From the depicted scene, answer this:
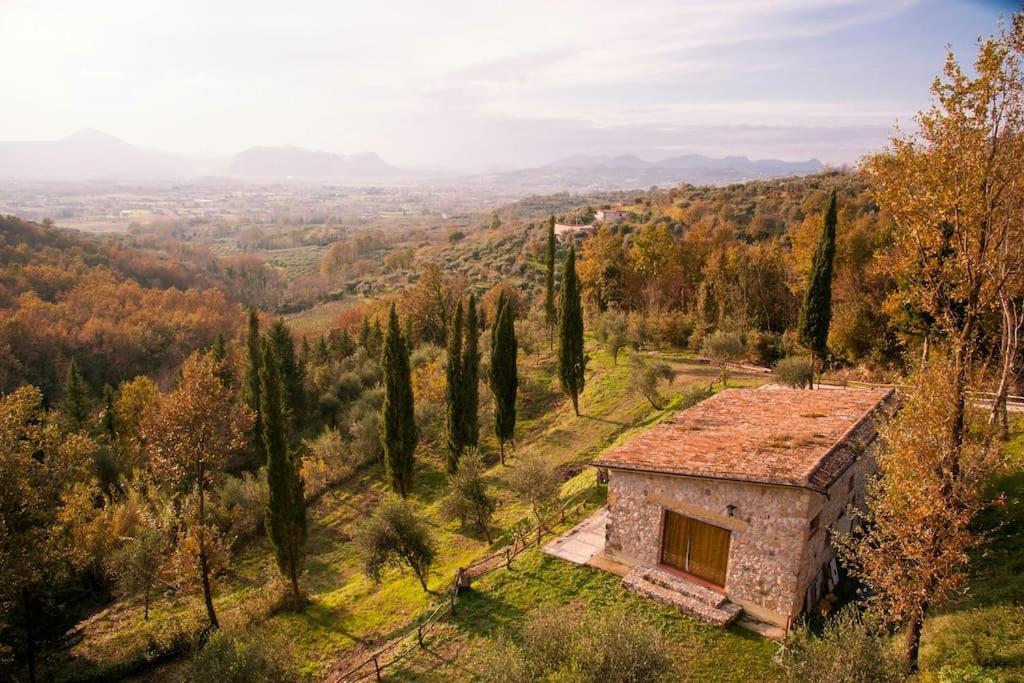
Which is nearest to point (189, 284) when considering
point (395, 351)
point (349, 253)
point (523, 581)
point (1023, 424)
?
point (349, 253)

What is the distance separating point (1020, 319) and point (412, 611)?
15.8 m

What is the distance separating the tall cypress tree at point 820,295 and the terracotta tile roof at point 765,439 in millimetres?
11264

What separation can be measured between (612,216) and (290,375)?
155ft

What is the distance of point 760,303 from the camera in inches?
1469

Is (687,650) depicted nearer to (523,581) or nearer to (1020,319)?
(523,581)

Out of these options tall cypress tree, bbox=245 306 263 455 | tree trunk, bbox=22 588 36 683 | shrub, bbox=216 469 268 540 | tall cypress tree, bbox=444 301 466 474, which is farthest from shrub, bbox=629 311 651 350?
tree trunk, bbox=22 588 36 683

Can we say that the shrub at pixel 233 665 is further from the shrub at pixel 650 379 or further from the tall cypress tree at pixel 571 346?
the tall cypress tree at pixel 571 346

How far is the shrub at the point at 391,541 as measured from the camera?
15531mm

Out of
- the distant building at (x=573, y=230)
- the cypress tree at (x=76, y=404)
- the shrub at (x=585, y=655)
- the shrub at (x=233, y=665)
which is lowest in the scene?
the cypress tree at (x=76, y=404)

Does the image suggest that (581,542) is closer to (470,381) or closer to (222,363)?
(470,381)

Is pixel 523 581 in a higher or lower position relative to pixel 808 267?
lower

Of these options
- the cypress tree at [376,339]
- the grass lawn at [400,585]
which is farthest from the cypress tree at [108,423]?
the cypress tree at [376,339]

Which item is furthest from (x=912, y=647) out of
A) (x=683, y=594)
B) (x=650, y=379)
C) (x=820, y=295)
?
(x=820, y=295)

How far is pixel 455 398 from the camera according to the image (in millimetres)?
26375
